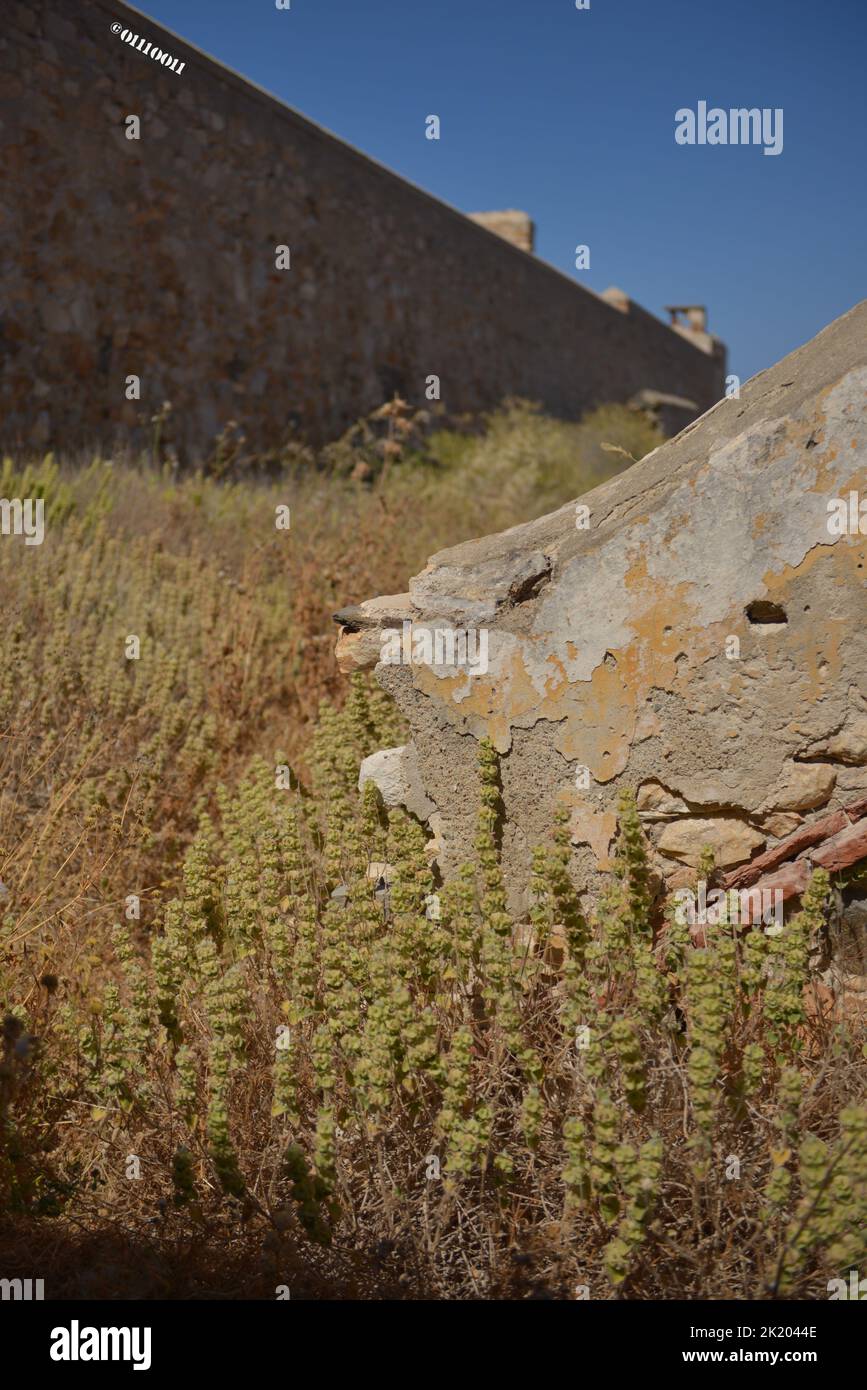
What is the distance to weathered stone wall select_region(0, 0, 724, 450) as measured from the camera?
21.7ft

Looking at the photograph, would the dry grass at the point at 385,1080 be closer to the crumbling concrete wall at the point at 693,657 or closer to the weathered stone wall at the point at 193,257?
the crumbling concrete wall at the point at 693,657

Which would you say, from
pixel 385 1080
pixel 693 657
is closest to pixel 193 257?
pixel 693 657

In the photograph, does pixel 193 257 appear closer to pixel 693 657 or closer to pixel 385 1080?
pixel 693 657

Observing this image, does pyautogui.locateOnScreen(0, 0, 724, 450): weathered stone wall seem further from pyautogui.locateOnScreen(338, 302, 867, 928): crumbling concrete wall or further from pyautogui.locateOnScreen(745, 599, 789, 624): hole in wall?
pyautogui.locateOnScreen(745, 599, 789, 624): hole in wall

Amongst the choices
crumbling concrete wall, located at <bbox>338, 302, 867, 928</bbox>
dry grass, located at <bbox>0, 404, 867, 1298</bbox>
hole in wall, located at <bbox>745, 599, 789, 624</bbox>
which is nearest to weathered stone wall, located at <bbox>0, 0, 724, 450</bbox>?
dry grass, located at <bbox>0, 404, 867, 1298</bbox>

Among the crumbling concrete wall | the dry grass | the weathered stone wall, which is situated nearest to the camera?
the dry grass

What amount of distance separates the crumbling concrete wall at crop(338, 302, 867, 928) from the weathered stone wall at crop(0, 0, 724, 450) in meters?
4.86

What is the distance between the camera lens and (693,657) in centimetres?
254

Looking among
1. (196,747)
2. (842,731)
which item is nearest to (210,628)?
(196,747)

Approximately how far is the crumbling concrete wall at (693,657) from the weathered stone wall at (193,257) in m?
4.86

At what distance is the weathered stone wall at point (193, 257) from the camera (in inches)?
260

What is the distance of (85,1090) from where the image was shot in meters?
2.38

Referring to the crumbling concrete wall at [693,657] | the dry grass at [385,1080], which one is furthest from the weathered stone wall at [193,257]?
the crumbling concrete wall at [693,657]

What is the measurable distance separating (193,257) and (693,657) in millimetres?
6744
